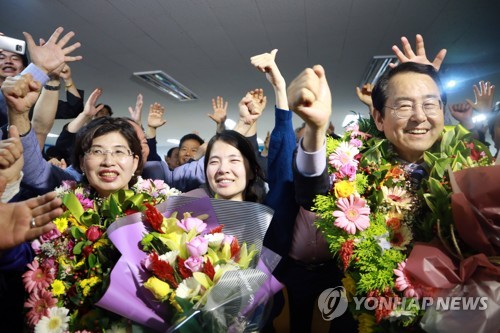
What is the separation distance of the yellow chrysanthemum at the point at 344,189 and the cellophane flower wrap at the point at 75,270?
0.69m

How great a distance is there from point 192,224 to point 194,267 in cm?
15

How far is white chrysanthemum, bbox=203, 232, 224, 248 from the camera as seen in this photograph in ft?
3.39

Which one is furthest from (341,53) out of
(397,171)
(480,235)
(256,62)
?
(480,235)

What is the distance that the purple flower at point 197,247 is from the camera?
3.21 feet

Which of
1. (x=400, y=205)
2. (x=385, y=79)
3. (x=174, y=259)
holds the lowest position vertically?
(x=174, y=259)

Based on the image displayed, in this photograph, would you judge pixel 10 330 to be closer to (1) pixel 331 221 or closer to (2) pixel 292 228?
(2) pixel 292 228

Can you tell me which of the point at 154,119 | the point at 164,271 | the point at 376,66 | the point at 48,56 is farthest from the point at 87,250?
the point at 376,66

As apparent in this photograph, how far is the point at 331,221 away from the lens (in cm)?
118

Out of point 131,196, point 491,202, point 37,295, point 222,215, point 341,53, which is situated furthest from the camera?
point 341,53

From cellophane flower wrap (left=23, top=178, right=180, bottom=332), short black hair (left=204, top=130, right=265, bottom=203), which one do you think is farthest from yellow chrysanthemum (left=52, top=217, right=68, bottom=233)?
short black hair (left=204, top=130, right=265, bottom=203)

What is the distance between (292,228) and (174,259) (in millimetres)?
539

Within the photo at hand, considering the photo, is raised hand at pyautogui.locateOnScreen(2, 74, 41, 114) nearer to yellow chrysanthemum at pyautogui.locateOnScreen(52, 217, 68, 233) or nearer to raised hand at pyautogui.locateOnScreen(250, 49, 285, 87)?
yellow chrysanthemum at pyautogui.locateOnScreen(52, 217, 68, 233)

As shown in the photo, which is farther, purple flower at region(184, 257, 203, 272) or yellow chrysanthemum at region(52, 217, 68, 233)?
yellow chrysanthemum at region(52, 217, 68, 233)

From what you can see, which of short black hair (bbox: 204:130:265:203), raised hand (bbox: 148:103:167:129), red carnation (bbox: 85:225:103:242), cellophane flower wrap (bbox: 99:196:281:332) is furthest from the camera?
raised hand (bbox: 148:103:167:129)
